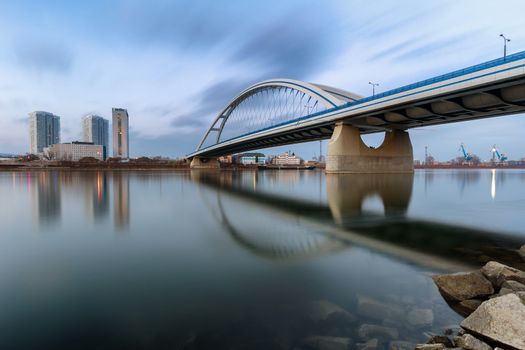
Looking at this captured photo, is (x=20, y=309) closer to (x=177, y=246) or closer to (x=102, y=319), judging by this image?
(x=102, y=319)

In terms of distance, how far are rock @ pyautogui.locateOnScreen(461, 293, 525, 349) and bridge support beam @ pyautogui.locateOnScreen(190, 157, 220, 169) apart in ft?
417

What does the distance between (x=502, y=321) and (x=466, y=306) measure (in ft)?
4.87

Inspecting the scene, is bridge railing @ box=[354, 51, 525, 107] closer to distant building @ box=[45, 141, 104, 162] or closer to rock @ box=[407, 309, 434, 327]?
rock @ box=[407, 309, 434, 327]

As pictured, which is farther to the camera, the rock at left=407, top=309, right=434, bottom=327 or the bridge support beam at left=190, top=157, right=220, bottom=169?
the bridge support beam at left=190, top=157, right=220, bottom=169

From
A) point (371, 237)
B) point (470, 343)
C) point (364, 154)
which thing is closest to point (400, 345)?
point (470, 343)

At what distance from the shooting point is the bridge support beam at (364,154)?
4872cm

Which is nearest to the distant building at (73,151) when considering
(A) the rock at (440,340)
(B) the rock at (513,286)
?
(A) the rock at (440,340)

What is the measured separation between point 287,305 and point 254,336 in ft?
3.43

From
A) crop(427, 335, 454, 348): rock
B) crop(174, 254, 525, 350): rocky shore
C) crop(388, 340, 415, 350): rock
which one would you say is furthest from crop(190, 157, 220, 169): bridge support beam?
crop(427, 335, 454, 348): rock

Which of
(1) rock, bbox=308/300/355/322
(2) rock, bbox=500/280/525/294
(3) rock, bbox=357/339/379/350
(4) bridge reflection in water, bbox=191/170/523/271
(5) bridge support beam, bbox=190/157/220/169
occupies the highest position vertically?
(5) bridge support beam, bbox=190/157/220/169

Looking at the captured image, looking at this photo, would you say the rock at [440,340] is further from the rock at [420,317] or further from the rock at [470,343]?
the rock at [420,317]

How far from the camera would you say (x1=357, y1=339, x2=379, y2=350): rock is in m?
3.63

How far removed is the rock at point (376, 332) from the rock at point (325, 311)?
0.90 ft

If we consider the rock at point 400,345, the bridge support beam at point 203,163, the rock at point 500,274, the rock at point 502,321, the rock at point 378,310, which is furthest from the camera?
the bridge support beam at point 203,163
